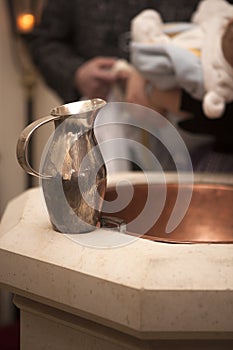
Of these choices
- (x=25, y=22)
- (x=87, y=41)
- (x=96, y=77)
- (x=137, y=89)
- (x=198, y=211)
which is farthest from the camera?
(x=25, y=22)

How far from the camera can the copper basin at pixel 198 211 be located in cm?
91

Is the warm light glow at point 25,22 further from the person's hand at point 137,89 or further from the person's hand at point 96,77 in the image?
the person's hand at point 137,89

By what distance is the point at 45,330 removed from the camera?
2.43ft

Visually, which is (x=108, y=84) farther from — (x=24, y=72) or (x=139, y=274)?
(x=139, y=274)

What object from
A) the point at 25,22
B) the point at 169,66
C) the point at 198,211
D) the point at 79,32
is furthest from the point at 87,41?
the point at 198,211

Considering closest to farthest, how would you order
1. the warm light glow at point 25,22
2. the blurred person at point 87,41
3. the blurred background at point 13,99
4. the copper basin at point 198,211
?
the copper basin at point 198,211, the blurred person at point 87,41, the warm light glow at point 25,22, the blurred background at point 13,99

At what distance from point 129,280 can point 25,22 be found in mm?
1483

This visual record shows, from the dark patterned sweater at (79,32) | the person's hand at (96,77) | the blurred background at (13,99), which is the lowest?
the blurred background at (13,99)

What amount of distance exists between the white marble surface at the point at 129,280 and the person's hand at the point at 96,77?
81 cm

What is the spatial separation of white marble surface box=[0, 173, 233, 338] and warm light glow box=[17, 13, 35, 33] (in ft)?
4.31

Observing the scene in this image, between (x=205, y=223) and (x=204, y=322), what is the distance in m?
0.33

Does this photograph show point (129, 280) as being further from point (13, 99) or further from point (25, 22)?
point (13, 99)

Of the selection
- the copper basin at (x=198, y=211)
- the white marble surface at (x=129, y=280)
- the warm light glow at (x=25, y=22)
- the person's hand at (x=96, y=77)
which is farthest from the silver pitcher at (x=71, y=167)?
the warm light glow at (x=25, y=22)

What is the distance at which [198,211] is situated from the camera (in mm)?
946
